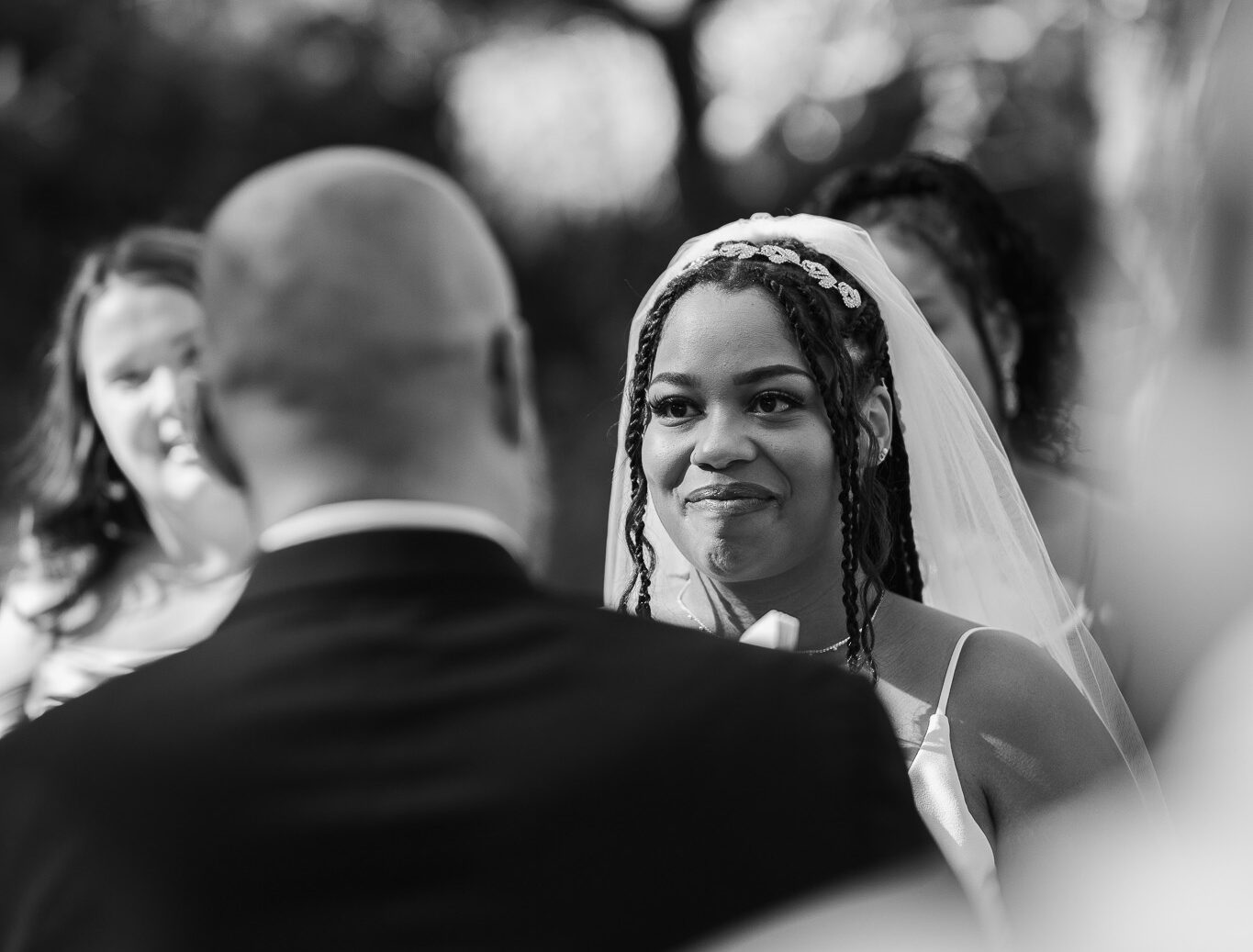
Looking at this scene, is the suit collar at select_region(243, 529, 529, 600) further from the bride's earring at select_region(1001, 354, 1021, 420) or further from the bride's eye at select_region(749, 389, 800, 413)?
the bride's earring at select_region(1001, 354, 1021, 420)

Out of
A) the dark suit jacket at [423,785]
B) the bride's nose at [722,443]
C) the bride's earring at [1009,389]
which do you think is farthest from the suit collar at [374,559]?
the bride's earring at [1009,389]

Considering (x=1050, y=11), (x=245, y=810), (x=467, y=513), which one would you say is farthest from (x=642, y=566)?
(x=1050, y=11)

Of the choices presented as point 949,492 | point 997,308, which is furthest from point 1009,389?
point 949,492

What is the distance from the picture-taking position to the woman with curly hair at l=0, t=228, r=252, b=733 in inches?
144

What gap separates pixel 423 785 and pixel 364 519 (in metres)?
0.31

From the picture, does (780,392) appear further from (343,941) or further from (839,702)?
(343,941)

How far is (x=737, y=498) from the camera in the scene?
2.87 meters

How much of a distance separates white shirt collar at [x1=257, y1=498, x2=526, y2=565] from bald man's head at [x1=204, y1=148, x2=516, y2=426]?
4.4 inches

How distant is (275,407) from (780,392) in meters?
1.46

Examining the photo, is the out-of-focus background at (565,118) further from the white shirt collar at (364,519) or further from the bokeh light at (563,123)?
the white shirt collar at (364,519)

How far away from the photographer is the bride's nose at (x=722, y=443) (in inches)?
112

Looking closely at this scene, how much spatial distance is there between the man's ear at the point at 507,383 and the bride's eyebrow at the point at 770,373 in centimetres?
123

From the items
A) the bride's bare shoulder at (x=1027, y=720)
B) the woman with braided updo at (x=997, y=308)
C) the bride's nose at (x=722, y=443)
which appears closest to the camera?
the bride's bare shoulder at (x=1027, y=720)

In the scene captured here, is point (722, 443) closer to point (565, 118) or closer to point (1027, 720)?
point (1027, 720)
